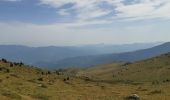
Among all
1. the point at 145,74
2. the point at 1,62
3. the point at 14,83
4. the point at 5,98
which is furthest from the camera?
the point at 145,74

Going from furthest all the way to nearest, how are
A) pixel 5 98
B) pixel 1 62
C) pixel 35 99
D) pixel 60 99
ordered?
pixel 1 62, pixel 60 99, pixel 35 99, pixel 5 98

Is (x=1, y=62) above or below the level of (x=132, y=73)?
above

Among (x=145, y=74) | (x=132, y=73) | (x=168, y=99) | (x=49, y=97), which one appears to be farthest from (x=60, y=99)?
(x=132, y=73)

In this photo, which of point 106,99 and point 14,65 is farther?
point 14,65

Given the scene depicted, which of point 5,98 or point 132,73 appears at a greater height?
point 5,98

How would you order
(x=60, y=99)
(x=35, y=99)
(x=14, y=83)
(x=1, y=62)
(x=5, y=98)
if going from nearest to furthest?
(x=5, y=98)
(x=35, y=99)
(x=60, y=99)
(x=14, y=83)
(x=1, y=62)

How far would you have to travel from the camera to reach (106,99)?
42.6 meters

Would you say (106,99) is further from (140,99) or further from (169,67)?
(169,67)

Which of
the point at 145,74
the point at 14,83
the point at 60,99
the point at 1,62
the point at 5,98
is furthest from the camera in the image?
the point at 145,74

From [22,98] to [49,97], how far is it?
4.98 metres

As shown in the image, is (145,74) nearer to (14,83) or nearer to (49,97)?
(14,83)

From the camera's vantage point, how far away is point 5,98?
3431cm

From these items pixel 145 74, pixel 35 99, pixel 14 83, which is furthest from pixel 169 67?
pixel 35 99

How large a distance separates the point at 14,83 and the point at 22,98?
15.5 metres
